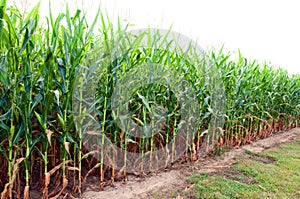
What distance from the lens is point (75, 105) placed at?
261 cm

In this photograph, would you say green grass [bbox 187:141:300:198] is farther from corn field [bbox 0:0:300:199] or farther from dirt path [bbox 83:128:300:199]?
corn field [bbox 0:0:300:199]

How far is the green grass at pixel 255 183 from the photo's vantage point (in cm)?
312

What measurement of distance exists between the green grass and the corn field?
613 millimetres

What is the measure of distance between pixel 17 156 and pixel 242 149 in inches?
169

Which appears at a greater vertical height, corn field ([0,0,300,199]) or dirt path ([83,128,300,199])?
corn field ([0,0,300,199])

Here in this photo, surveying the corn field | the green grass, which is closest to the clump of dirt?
the green grass

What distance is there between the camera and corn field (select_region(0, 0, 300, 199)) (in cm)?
225

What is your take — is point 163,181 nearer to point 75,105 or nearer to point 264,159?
point 75,105

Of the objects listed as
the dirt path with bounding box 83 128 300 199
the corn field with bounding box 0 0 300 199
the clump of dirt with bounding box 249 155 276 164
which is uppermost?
the corn field with bounding box 0 0 300 199

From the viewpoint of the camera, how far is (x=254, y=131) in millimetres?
6258

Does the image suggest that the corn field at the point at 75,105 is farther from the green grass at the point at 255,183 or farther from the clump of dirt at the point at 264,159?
the clump of dirt at the point at 264,159

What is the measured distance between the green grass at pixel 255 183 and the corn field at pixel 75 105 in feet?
2.01

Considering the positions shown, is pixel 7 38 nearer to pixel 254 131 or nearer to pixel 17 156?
pixel 17 156

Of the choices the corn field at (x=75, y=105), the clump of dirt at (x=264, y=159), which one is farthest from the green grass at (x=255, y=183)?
the corn field at (x=75, y=105)
